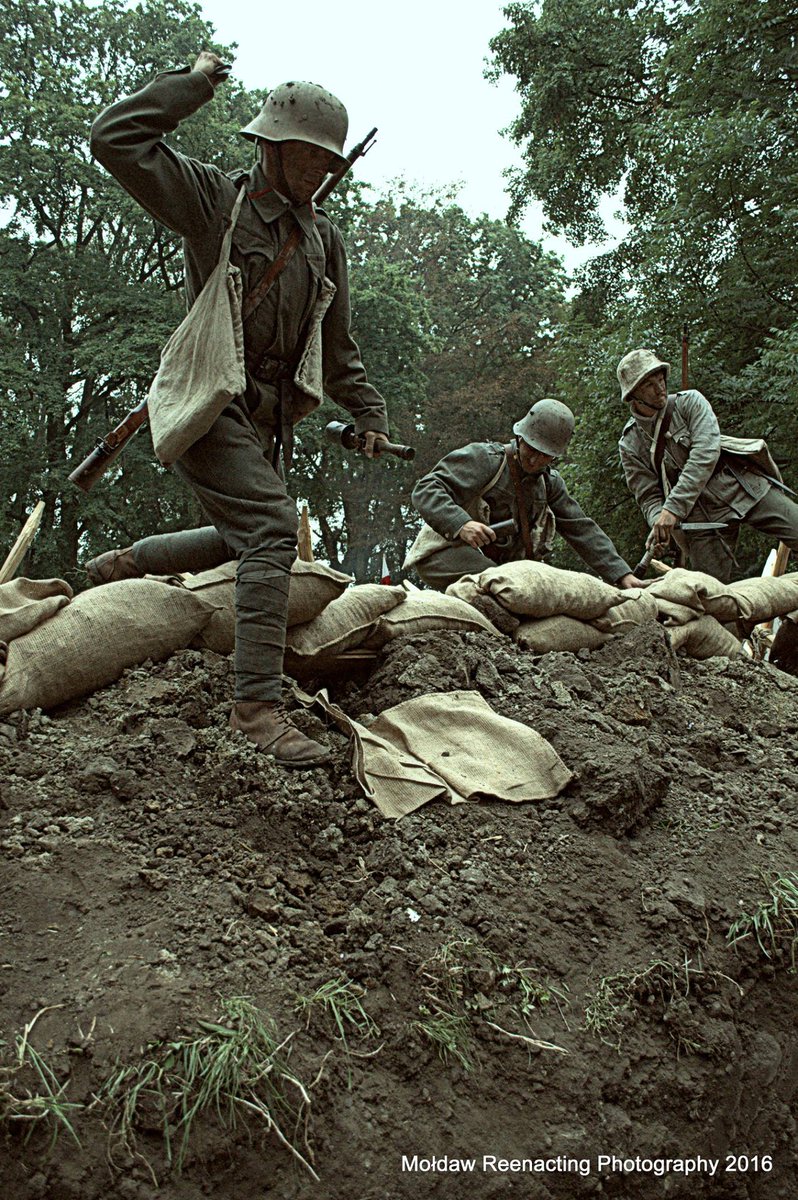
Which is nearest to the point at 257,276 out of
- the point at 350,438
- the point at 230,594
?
the point at 350,438

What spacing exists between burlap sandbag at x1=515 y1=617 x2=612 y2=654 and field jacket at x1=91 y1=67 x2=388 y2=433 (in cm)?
117

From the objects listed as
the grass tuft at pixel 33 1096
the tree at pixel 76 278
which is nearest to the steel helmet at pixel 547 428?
the grass tuft at pixel 33 1096

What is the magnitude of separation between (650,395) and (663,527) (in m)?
0.77

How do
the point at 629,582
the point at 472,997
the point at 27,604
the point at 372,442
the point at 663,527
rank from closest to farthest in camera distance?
the point at 472,997
the point at 27,604
the point at 372,442
the point at 629,582
the point at 663,527

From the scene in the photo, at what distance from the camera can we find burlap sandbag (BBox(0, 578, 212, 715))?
3.14 meters

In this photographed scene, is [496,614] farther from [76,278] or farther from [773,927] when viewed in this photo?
[76,278]

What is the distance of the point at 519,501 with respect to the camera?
541 centimetres

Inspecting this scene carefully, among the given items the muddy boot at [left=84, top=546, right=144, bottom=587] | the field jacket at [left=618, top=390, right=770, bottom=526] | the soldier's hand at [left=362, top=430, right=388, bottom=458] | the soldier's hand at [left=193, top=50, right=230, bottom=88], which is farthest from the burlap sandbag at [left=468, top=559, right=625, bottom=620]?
the soldier's hand at [left=193, top=50, right=230, bottom=88]

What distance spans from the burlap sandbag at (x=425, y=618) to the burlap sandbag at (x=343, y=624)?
0.13 ft

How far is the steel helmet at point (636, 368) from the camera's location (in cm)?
591

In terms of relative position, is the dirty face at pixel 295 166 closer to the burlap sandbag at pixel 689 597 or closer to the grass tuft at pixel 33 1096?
the grass tuft at pixel 33 1096

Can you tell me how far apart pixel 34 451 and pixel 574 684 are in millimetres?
14143

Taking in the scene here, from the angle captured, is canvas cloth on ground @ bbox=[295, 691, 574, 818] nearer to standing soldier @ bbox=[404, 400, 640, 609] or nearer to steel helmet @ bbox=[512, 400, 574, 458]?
standing soldier @ bbox=[404, 400, 640, 609]

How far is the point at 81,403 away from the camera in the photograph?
17.5m
